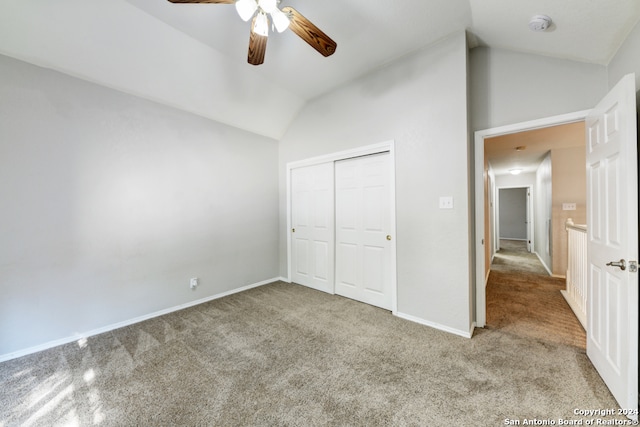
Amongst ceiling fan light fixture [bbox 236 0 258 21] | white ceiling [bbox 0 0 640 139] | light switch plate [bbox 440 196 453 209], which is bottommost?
light switch plate [bbox 440 196 453 209]

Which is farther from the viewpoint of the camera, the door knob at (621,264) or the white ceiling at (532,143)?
the white ceiling at (532,143)

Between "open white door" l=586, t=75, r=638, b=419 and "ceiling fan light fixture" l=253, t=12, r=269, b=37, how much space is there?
228 centimetres

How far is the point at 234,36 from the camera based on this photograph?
244cm

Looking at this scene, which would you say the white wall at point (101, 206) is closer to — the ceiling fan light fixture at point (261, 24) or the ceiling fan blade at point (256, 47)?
the ceiling fan blade at point (256, 47)

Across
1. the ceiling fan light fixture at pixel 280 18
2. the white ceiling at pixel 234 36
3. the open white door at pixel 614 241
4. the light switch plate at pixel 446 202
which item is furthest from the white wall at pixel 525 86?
the ceiling fan light fixture at pixel 280 18

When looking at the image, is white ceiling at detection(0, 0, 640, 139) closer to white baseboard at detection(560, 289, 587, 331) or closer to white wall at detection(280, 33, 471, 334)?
white wall at detection(280, 33, 471, 334)

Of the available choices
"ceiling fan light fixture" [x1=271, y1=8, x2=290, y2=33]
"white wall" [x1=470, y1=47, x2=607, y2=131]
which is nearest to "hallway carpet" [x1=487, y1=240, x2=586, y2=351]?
"white wall" [x1=470, y1=47, x2=607, y2=131]

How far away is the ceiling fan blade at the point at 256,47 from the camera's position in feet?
6.00

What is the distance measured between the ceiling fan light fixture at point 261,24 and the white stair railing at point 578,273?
4.02 meters

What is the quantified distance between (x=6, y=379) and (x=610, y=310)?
14.3 feet

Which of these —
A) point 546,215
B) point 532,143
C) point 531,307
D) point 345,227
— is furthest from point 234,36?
point 546,215

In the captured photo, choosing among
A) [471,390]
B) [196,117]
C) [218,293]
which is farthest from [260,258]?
[471,390]

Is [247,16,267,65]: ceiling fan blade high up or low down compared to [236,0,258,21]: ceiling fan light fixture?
down

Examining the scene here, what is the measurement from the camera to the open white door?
4.64 ft
